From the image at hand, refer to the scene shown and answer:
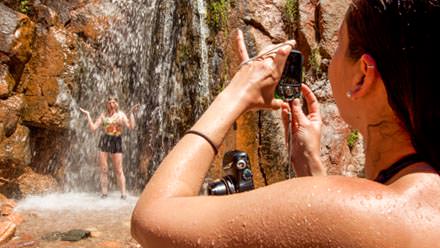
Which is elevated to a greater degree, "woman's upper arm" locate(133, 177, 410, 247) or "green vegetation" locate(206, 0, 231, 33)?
"green vegetation" locate(206, 0, 231, 33)

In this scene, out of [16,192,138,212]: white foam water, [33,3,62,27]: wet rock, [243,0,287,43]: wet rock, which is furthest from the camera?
[33,3,62,27]: wet rock

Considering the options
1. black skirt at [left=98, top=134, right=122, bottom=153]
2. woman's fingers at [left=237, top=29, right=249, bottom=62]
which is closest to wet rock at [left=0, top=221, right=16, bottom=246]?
black skirt at [left=98, top=134, right=122, bottom=153]

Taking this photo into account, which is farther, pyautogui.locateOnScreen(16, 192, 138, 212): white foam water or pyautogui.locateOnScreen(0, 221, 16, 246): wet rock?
pyautogui.locateOnScreen(16, 192, 138, 212): white foam water

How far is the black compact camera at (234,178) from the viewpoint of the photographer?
1.36 meters

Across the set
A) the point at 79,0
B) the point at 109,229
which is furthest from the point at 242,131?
the point at 79,0

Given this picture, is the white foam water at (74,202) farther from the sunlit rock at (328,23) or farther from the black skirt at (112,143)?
the sunlit rock at (328,23)

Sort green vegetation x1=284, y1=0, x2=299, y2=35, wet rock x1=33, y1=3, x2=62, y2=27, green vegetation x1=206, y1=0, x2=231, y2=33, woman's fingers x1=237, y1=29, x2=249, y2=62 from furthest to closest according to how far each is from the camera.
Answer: wet rock x1=33, y1=3, x2=62, y2=27 < green vegetation x1=284, y1=0, x2=299, y2=35 < green vegetation x1=206, y1=0, x2=231, y2=33 < woman's fingers x1=237, y1=29, x2=249, y2=62

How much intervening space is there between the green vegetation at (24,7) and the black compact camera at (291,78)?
364 inches

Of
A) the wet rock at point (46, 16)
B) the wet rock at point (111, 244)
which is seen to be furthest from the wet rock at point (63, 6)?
the wet rock at point (111, 244)

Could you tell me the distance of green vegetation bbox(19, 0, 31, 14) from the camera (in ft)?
31.3

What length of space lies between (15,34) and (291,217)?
27.9 feet

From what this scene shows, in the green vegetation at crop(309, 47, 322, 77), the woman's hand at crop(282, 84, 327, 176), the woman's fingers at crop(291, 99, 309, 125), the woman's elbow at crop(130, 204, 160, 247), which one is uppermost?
the green vegetation at crop(309, 47, 322, 77)

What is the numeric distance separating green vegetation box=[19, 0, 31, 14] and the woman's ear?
9.69 m

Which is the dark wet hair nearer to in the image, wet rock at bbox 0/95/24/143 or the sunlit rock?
the sunlit rock
